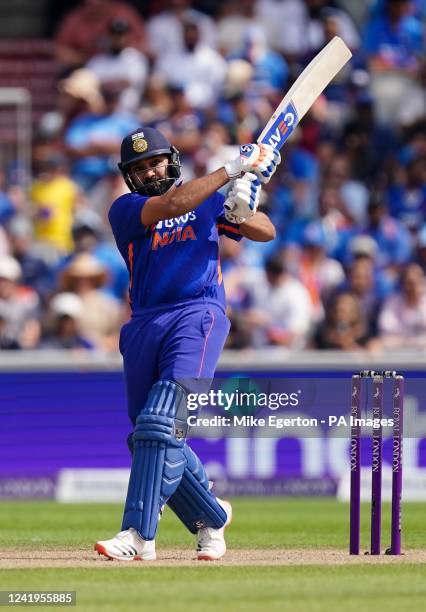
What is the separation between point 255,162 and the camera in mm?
7137

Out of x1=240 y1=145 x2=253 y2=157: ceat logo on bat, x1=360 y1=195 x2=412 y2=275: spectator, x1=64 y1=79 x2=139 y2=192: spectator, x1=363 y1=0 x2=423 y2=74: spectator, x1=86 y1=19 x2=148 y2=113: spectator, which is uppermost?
x1=363 y1=0 x2=423 y2=74: spectator

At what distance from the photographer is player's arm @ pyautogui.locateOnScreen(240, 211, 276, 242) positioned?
7.32 m

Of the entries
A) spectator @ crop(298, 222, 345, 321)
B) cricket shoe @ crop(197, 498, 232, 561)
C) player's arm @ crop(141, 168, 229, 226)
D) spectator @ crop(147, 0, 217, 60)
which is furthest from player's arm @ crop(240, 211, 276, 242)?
spectator @ crop(147, 0, 217, 60)

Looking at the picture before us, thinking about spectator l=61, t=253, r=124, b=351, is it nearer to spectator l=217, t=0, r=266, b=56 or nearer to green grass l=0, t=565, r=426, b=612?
spectator l=217, t=0, r=266, b=56

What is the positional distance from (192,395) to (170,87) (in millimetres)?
8978

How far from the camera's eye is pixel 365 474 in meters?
10.8

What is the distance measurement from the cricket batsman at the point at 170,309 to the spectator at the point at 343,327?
5463 millimetres

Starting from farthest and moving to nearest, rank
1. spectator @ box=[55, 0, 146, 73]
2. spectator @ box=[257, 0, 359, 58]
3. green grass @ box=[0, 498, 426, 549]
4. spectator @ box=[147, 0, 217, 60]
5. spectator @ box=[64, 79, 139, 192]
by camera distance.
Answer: spectator @ box=[55, 0, 146, 73], spectator @ box=[147, 0, 217, 60], spectator @ box=[257, 0, 359, 58], spectator @ box=[64, 79, 139, 192], green grass @ box=[0, 498, 426, 549]

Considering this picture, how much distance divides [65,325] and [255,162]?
6.28 metres

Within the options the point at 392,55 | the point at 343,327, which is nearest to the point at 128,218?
the point at 343,327

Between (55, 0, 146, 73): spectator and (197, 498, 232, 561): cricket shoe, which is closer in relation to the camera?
(197, 498, 232, 561): cricket shoe

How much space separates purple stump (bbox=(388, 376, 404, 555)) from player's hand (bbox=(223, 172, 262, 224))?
3.37ft

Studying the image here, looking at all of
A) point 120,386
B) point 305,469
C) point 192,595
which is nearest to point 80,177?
point 120,386

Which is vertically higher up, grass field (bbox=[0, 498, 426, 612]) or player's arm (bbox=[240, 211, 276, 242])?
player's arm (bbox=[240, 211, 276, 242])
